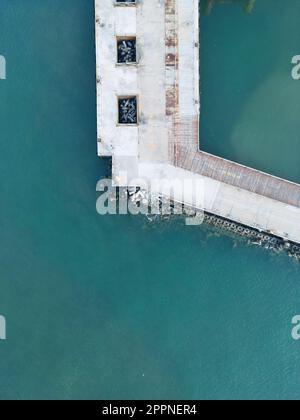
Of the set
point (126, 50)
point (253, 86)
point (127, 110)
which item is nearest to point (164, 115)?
point (127, 110)

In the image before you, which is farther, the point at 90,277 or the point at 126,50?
the point at 90,277

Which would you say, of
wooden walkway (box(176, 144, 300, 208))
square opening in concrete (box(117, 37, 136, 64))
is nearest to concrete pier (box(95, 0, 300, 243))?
wooden walkway (box(176, 144, 300, 208))

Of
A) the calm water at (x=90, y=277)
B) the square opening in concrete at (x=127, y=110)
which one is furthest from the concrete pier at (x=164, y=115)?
the calm water at (x=90, y=277)

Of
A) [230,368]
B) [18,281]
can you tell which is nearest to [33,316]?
[18,281]

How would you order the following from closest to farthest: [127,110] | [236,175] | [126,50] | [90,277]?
[236,175] < [126,50] < [127,110] < [90,277]

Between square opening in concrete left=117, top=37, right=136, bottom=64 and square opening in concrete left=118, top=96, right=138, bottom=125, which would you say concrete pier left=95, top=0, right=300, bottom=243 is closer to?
square opening in concrete left=117, top=37, right=136, bottom=64

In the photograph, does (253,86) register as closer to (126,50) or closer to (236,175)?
(236,175)

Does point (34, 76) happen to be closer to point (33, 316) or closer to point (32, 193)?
point (32, 193)
